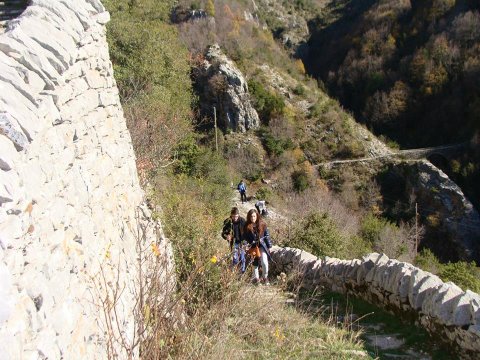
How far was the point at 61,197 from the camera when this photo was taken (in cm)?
280

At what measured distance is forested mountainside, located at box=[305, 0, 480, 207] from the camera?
121ft


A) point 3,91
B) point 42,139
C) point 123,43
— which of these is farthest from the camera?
point 123,43

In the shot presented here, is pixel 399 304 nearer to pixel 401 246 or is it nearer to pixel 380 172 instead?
pixel 401 246

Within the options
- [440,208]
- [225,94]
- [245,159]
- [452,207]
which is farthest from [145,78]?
[452,207]

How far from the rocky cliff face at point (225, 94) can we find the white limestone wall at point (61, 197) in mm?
27589

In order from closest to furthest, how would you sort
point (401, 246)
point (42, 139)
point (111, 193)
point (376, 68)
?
point (42, 139)
point (111, 193)
point (401, 246)
point (376, 68)

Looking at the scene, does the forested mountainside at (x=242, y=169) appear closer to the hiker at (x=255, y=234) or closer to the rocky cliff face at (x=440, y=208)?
the rocky cliff face at (x=440, y=208)

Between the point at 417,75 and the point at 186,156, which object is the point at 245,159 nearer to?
the point at 186,156

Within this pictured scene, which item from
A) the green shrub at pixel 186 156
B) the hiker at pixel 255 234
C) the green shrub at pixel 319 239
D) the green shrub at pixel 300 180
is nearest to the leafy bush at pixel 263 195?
the green shrub at pixel 300 180

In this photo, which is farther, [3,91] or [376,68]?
[376,68]

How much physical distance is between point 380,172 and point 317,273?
1034 inches

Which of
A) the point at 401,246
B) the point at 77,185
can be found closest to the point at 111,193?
the point at 77,185

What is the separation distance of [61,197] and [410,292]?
426 centimetres

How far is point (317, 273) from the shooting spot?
A: 7523mm
